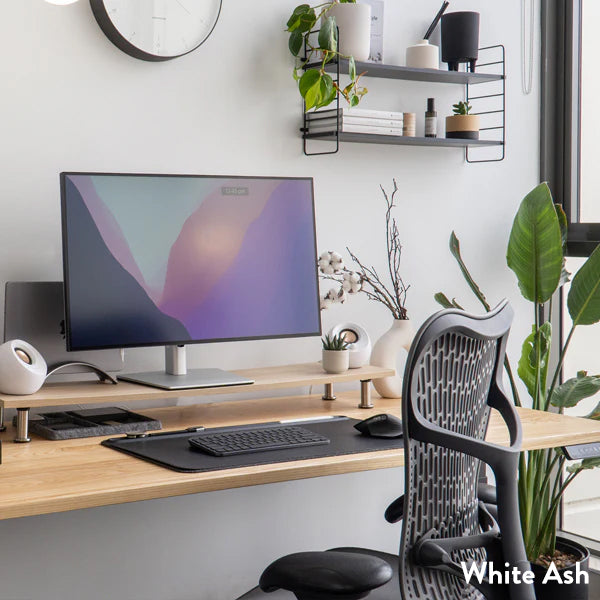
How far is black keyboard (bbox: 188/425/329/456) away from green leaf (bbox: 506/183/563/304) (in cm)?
106

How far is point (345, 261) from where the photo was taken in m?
2.81

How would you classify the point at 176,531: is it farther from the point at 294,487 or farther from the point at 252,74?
the point at 252,74

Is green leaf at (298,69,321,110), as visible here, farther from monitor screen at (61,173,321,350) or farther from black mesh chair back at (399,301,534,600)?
black mesh chair back at (399,301,534,600)

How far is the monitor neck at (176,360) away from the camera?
7.43 feet

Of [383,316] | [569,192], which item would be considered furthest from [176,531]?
[569,192]

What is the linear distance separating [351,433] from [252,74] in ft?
3.71

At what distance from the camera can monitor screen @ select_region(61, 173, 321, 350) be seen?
82.3 inches

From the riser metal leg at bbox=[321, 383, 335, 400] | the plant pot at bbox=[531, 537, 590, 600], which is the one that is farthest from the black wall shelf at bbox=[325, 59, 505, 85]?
the plant pot at bbox=[531, 537, 590, 600]

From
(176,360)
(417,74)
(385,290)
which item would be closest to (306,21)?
(417,74)

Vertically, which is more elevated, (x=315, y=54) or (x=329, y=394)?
(x=315, y=54)

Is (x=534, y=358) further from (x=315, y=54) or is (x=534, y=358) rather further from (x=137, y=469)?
(x=137, y=469)

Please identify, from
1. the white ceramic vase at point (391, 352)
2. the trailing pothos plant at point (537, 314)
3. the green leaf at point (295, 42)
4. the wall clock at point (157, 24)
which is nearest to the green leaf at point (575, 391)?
the trailing pothos plant at point (537, 314)

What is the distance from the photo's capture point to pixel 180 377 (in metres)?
2.25

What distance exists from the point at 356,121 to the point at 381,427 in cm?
100
